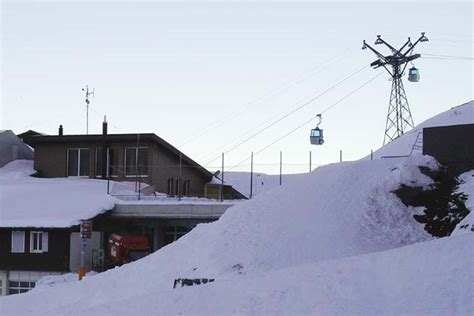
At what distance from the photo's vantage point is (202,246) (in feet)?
68.3

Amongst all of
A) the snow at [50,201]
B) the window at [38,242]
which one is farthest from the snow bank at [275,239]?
the window at [38,242]

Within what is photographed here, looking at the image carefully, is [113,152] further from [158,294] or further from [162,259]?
[158,294]

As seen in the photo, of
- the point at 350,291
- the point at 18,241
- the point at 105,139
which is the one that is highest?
the point at 105,139

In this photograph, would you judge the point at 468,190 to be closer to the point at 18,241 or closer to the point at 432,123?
the point at 432,123

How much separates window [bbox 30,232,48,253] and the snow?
745 millimetres

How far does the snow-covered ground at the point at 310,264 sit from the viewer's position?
1121 centimetres

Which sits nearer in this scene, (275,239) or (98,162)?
(275,239)

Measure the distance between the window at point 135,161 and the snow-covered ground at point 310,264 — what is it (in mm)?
15670

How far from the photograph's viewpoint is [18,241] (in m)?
33.3

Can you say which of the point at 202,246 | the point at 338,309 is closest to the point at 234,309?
the point at 338,309

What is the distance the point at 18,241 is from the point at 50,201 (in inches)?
107

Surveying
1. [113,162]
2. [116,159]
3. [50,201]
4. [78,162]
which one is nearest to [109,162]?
[113,162]

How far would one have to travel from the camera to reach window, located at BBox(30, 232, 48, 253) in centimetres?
3281

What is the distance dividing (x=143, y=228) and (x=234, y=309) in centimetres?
2464
